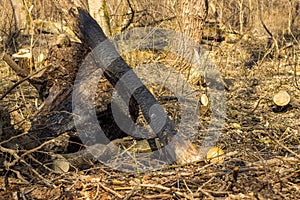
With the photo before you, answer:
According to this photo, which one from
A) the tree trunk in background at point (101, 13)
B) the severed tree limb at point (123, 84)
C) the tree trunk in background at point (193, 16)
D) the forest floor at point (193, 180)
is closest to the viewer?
the forest floor at point (193, 180)

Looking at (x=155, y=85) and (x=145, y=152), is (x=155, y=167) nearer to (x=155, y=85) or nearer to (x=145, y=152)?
(x=145, y=152)

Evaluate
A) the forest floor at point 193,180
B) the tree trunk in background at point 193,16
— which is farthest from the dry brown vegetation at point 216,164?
the tree trunk in background at point 193,16

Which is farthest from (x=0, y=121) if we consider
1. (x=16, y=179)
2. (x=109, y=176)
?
(x=109, y=176)

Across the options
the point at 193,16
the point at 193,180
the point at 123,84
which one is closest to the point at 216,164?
the point at 193,180

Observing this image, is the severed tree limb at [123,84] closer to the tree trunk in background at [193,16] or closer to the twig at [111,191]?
the twig at [111,191]

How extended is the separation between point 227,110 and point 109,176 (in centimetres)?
246

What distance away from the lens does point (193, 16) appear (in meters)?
5.61

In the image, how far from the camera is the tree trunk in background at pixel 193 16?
5.54 metres

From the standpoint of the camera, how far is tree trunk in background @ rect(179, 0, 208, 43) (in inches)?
218

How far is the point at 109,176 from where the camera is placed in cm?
285

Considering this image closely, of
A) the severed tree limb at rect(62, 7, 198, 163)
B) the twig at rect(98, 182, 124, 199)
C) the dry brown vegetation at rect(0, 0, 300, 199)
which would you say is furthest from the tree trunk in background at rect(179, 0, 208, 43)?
the twig at rect(98, 182, 124, 199)

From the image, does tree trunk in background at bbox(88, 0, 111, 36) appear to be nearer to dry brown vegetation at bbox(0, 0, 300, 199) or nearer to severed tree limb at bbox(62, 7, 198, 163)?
dry brown vegetation at bbox(0, 0, 300, 199)

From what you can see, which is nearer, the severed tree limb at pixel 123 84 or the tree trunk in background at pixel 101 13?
the severed tree limb at pixel 123 84

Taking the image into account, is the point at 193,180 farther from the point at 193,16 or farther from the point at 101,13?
the point at 101,13
